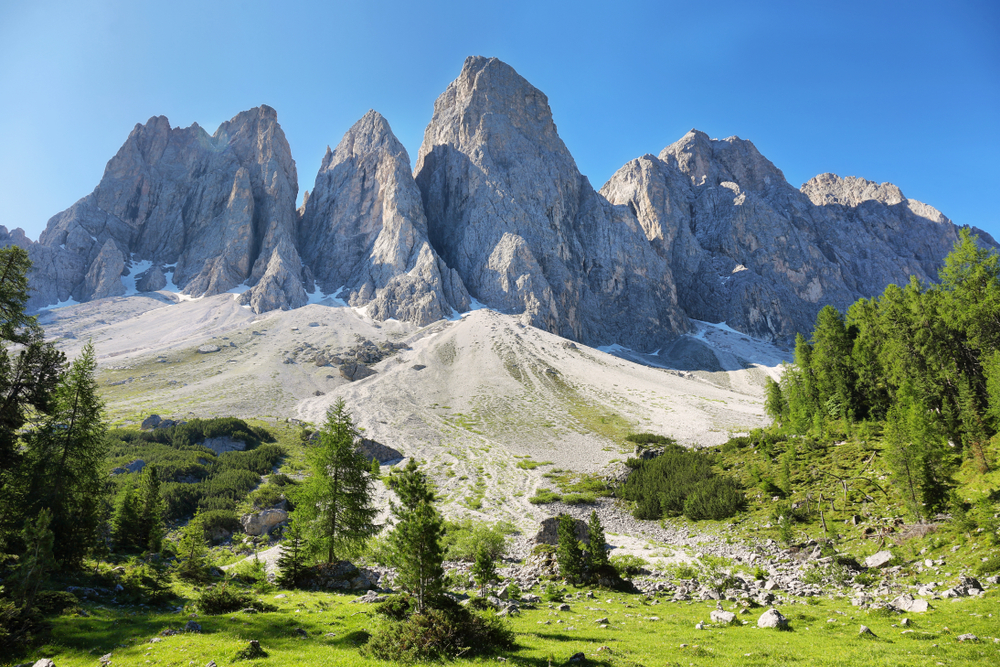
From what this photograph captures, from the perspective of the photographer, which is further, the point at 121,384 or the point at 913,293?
the point at 121,384

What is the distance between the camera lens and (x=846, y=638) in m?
14.6

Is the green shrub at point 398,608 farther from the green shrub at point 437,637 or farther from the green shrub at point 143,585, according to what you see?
the green shrub at point 143,585

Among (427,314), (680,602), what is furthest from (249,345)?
(680,602)

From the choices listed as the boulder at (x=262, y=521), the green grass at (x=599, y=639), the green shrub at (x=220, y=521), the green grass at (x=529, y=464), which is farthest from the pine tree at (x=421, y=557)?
the green grass at (x=529, y=464)

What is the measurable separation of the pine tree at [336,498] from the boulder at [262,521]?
63.4 ft

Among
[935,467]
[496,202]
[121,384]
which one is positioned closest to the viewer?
[935,467]

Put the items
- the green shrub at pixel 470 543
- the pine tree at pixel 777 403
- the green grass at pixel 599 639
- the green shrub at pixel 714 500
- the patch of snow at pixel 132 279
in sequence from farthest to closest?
1. the patch of snow at pixel 132 279
2. the pine tree at pixel 777 403
3. the green shrub at pixel 714 500
4. the green shrub at pixel 470 543
5. the green grass at pixel 599 639

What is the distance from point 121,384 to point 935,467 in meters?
143

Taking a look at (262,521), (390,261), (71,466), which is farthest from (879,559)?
(390,261)

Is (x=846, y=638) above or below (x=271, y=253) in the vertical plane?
below

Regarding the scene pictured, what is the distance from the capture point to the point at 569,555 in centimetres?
3011

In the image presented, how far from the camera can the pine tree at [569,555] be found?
29922mm

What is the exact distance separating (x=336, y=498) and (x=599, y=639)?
1922cm

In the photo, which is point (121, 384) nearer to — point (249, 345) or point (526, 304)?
point (249, 345)
